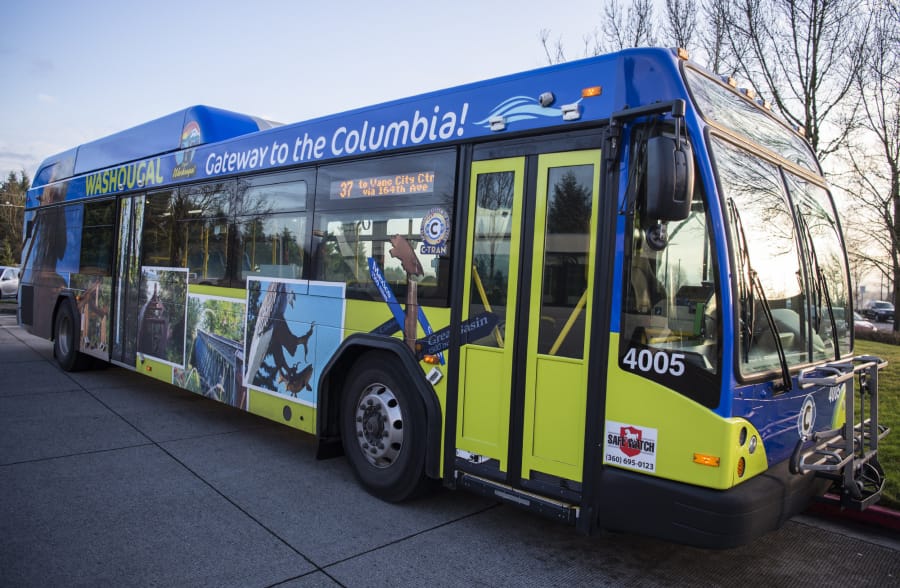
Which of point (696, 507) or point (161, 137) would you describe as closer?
point (696, 507)

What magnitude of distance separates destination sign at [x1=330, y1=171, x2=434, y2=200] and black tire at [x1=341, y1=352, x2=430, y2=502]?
4.30 feet

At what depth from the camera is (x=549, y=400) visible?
12.7ft

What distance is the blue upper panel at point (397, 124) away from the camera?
3672 mm

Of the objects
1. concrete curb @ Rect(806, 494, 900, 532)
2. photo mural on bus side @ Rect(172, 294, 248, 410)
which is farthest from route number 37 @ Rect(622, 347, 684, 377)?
photo mural on bus side @ Rect(172, 294, 248, 410)

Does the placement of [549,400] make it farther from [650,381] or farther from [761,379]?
[761,379]

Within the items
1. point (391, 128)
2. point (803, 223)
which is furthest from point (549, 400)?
point (391, 128)

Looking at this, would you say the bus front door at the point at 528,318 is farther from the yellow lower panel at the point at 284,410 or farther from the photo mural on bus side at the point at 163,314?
the photo mural on bus side at the point at 163,314

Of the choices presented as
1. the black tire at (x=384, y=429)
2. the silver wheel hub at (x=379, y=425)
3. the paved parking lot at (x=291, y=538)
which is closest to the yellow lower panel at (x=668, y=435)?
the paved parking lot at (x=291, y=538)

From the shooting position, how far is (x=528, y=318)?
400 centimetres

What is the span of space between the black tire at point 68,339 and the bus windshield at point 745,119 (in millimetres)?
9675

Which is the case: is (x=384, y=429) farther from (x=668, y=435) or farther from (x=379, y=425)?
(x=668, y=435)

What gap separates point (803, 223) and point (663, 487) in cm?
216

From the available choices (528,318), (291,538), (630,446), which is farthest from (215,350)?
(630,446)

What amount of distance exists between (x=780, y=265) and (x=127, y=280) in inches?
320
